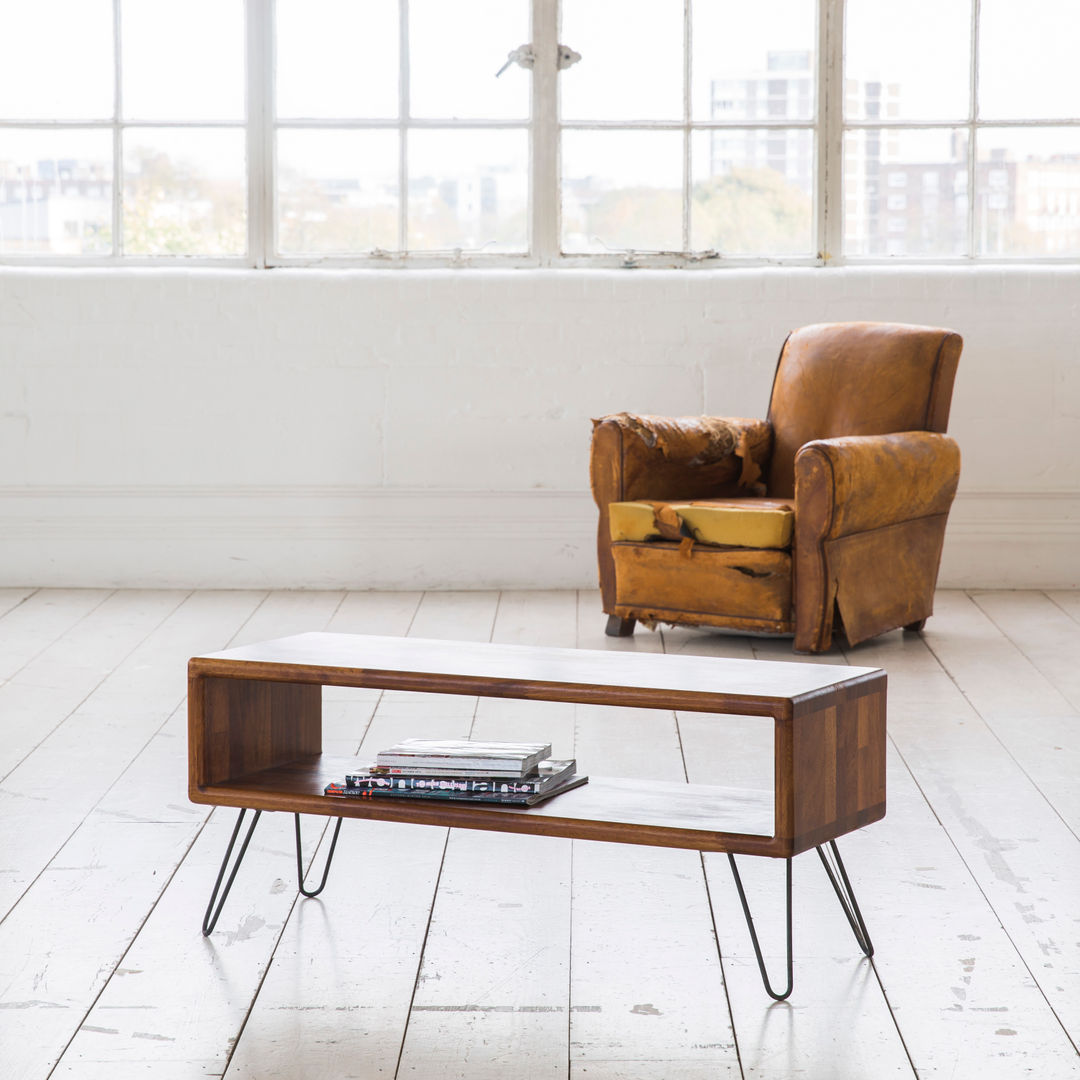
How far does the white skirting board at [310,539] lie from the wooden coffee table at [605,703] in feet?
10.4

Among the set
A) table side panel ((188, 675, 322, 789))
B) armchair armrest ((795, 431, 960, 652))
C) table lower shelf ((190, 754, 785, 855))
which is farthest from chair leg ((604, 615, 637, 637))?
table lower shelf ((190, 754, 785, 855))

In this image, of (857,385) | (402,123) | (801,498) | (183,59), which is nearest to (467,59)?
(402,123)

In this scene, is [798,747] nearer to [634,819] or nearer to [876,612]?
[634,819]

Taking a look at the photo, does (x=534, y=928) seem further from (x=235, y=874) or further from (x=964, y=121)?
(x=964, y=121)

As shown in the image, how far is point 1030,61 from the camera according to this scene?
5.49m

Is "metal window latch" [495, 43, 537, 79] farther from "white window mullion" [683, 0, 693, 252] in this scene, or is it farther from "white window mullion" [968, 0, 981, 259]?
"white window mullion" [968, 0, 981, 259]

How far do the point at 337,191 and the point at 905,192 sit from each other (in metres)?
2.12

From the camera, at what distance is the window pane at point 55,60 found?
5.54m

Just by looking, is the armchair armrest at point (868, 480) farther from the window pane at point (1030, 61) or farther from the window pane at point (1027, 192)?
the window pane at point (1030, 61)

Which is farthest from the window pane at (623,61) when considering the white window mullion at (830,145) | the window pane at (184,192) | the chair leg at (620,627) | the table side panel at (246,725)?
the table side panel at (246,725)

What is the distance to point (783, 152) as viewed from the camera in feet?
18.3

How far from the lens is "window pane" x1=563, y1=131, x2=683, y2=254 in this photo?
18.3 ft

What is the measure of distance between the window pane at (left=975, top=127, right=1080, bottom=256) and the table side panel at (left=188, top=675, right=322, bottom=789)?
3984mm

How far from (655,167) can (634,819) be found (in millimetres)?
3990
